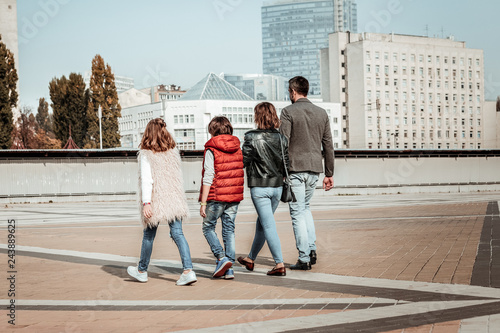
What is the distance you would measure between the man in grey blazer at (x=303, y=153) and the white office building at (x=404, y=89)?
11549 cm

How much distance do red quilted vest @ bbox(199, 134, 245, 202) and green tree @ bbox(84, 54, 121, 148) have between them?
64.6 metres

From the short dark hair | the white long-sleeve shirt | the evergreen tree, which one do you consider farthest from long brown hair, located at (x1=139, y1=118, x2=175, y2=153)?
the evergreen tree

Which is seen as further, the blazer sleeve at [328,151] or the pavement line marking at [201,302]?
the blazer sleeve at [328,151]

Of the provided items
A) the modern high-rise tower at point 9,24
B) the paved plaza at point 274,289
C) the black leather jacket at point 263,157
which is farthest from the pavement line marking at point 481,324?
the modern high-rise tower at point 9,24

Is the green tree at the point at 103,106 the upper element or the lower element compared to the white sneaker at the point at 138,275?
upper

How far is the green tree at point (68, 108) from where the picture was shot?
2768 inches

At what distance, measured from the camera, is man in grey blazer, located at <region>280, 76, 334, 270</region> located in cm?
749

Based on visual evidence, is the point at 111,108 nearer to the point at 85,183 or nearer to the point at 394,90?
the point at 85,183

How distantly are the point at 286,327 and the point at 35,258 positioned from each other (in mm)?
5501

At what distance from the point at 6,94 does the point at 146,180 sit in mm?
46792

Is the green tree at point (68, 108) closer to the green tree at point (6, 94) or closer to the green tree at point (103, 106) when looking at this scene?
the green tree at point (103, 106)

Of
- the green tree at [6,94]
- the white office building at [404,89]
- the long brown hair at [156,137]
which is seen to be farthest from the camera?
the white office building at [404,89]

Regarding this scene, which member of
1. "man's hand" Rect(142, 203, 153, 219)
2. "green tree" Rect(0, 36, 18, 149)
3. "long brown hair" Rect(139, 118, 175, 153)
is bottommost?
"man's hand" Rect(142, 203, 153, 219)

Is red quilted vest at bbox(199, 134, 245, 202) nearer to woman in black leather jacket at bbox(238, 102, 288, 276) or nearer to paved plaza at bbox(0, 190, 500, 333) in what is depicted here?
woman in black leather jacket at bbox(238, 102, 288, 276)
